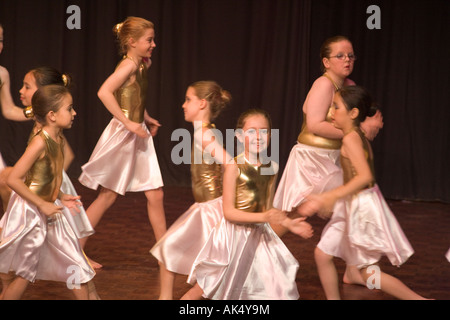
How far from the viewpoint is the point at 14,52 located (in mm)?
9555

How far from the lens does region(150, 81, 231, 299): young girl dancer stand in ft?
13.4

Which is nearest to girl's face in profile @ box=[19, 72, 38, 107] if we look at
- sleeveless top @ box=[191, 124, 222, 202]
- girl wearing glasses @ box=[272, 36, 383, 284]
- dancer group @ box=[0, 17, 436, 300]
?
dancer group @ box=[0, 17, 436, 300]

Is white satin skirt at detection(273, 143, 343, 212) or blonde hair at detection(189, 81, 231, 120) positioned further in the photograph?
white satin skirt at detection(273, 143, 343, 212)

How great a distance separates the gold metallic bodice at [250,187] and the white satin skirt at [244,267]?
0.10 meters

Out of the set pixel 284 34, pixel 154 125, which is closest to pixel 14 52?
pixel 284 34

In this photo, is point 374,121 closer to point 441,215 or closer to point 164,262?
point 164,262

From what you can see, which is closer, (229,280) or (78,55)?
(229,280)

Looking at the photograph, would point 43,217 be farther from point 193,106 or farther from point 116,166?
point 116,166

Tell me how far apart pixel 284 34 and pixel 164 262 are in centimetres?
491

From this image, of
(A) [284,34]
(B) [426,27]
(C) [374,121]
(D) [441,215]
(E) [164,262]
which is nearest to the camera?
(E) [164,262]

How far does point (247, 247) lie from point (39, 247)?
104cm

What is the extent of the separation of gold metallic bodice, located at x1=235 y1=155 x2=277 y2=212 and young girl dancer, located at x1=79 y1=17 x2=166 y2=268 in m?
1.32

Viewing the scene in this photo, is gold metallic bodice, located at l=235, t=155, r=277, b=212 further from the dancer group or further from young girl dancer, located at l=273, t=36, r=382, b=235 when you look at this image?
young girl dancer, located at l=273, t=36, r=382, b=235

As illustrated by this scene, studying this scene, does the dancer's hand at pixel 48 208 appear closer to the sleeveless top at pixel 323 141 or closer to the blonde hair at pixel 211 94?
the blonde hair at pixel 211 94
